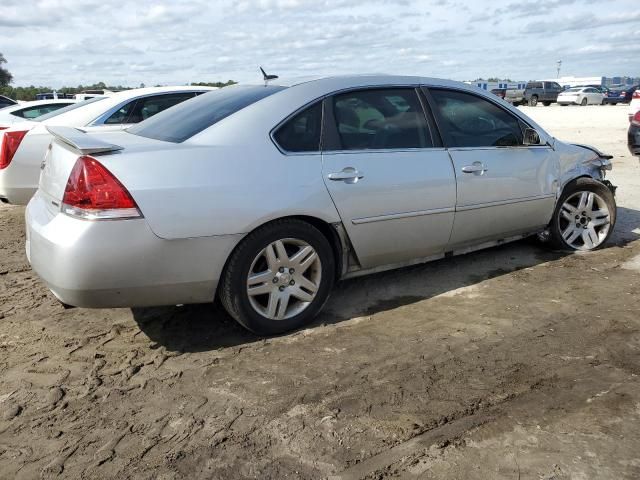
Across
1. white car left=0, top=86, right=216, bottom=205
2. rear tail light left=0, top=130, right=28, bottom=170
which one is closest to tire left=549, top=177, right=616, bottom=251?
white car left=0, top=86, right=216, bottom=205

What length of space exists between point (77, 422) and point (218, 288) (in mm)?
1074

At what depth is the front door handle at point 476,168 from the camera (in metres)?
4.38

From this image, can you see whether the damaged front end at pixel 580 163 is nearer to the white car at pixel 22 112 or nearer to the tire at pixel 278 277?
the tire at pixel 278 277

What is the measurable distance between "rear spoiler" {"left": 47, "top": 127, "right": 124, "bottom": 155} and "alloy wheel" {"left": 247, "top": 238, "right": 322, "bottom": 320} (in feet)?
3.41

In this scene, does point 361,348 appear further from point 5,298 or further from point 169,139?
point 5,298

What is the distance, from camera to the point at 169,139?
11.9 feet

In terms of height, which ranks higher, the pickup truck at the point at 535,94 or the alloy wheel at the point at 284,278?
the alloy wheel at the point at 284,278

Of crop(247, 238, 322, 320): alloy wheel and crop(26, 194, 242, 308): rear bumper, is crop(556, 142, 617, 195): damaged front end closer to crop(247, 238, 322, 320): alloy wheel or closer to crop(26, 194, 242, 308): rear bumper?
crop(247, 238, 322, 320): alloy wheel

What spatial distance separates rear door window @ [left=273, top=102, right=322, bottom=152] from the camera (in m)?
3.68

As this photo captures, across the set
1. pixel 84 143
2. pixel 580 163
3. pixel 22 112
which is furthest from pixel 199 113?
pixel 22 112

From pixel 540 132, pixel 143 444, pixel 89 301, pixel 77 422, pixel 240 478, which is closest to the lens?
pixel 240 478

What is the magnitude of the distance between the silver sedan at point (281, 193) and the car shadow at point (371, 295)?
28cm

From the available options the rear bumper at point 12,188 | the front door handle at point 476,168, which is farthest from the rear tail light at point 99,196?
the rear bumper at point 12,188

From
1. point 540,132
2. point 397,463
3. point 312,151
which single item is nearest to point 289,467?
point 397,463
